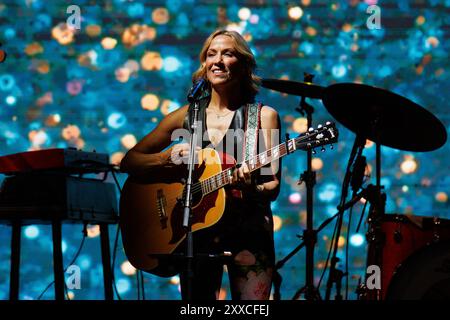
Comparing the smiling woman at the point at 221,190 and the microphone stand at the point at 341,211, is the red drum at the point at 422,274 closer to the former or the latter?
the microphone stand at the point at 341,211

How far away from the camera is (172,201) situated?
4344mm

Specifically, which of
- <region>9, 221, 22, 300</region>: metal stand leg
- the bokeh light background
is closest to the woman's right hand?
<region>9, 221, 22, 300</region>: metal stand leg

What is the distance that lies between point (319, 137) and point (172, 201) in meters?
0.80

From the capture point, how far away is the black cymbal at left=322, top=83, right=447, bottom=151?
4.96 metres

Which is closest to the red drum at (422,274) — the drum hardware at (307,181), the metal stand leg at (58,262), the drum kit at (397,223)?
the drum kit at (397,223)

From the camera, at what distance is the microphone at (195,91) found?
3.99 meters

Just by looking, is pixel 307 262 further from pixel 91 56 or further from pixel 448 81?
pixel 91 56

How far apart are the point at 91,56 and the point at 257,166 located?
2.88m

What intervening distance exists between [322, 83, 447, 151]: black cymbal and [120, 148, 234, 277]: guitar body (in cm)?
117

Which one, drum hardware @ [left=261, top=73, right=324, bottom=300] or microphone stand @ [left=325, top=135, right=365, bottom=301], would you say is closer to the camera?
microphone stand @ [left=325, top=135, right=365, bottom=301]

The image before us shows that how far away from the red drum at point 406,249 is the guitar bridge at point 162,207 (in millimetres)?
1402

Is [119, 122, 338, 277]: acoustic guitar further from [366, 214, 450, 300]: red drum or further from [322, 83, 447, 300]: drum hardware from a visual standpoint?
[366, 214, 450, 300]: red drum

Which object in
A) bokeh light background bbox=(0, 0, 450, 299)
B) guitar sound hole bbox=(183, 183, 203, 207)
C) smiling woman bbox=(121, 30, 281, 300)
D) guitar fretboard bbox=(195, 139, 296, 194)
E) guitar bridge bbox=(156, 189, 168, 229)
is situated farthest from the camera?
bokeh light background bbox=(0, 0, 450, 299)

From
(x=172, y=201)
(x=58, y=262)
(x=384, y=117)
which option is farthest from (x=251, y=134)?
(x=58, y=262)
